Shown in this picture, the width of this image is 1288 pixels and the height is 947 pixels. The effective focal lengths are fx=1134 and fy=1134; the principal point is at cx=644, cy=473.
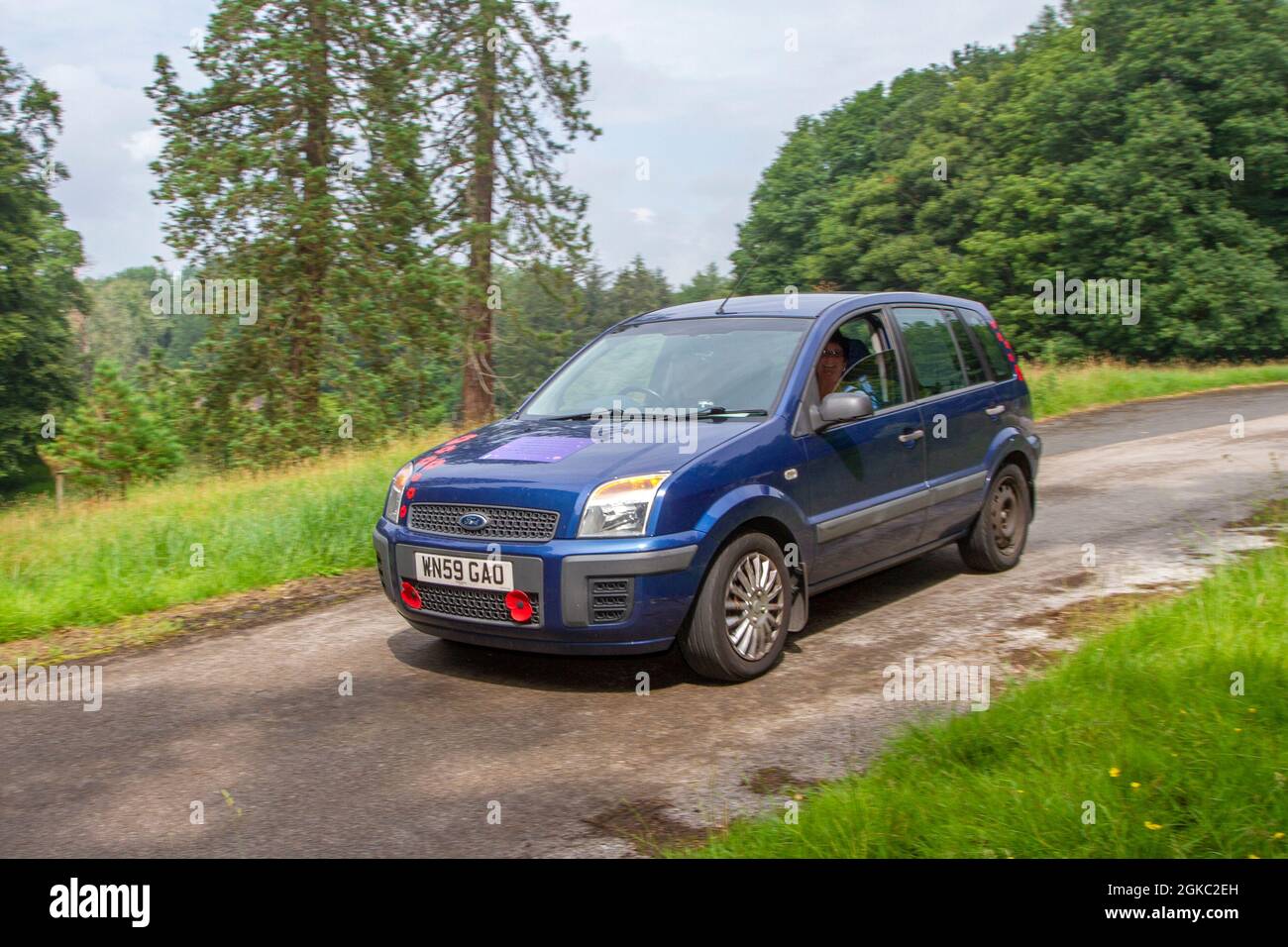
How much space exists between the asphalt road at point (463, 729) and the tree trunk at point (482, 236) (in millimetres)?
18279

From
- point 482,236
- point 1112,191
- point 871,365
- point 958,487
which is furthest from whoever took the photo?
point 1112,191

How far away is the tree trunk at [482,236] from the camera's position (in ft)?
82.5

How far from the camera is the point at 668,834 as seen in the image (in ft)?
12.6

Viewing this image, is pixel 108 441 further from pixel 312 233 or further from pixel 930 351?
pixel 930 351

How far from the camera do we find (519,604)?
5.24 meters

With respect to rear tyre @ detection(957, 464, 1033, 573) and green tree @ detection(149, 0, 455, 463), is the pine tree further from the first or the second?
rear tyre @ detection(957, 464, 1033, 573)

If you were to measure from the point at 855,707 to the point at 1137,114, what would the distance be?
3993 centimetres

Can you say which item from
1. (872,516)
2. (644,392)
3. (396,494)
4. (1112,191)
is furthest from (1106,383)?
(1112,191)

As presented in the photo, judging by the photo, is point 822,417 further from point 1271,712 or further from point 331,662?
point 331,662

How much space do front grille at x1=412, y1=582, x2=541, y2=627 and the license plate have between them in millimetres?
32

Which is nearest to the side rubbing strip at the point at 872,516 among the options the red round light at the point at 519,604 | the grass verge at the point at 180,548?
the red round light at the point at 519,604

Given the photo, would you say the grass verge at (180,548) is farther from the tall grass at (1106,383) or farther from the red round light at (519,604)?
the tall grass at (1106,383)

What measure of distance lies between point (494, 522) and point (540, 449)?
0.56 m
